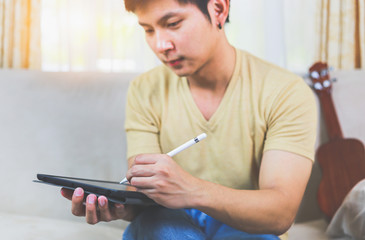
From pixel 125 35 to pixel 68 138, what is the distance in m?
0.90

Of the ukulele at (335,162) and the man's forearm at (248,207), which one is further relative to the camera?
the ukulele at (335,162)

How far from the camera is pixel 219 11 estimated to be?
122 centimetres

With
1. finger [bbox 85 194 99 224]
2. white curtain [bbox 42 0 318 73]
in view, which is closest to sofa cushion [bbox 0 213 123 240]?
finger [bbox 85 194 99 224]

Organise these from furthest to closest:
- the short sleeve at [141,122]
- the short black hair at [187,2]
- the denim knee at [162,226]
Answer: the short sleeve at [141,122] → the short black hair at [187,2] → the denim knee at [162,226]

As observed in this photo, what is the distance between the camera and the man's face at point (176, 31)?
44.1 inches

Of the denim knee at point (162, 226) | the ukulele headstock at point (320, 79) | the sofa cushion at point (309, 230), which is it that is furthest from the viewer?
the ukulele headstock at point (320, 79)

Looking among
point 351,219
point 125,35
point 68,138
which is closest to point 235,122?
point 351,219

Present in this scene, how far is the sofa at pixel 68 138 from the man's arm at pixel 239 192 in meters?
0.52

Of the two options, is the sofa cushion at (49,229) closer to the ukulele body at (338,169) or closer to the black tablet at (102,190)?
the black tablet at (102,190)

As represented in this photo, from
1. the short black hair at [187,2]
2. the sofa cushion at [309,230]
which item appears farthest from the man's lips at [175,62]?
the sofa cushion at [309,230]

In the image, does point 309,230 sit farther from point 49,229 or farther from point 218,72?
point 49,229

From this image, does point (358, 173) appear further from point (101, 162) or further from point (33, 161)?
point (33, 161)

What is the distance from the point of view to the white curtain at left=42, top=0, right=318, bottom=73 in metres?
2.37

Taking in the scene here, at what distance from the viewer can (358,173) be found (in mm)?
1586
